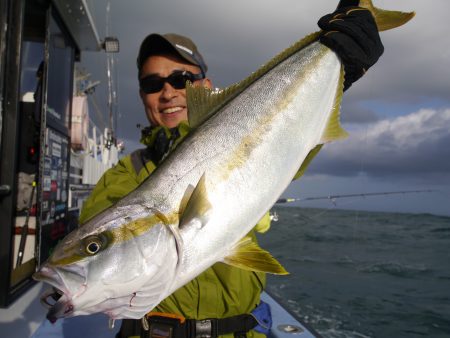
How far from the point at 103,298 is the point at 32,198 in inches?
144

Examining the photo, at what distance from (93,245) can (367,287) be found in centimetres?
995

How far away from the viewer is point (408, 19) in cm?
230

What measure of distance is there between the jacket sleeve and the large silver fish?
23.2 inches

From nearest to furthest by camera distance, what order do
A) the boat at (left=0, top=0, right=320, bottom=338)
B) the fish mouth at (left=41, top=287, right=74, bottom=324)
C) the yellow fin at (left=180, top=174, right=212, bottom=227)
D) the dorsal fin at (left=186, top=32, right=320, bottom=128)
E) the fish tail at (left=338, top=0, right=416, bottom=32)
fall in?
the fish mouth at (left=41, top=287, right=74, bottom=324) → the yellow fin at (left=180, top=174, right=212, bottom=227) → the dorsal fin at (left=186, top=32, right=320, bottom=128) → the fish tail at (left=338, top=0, right=416, bottom=32) → the boat at (left=0, top=0, right=320, bottom=338)

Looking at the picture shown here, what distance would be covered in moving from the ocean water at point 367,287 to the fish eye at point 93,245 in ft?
12.5

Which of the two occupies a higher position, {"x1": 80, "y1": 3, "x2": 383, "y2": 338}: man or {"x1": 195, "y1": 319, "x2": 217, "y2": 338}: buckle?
{"x1": 80, "y1": 3, "x2": 383, "y2": 338}: man

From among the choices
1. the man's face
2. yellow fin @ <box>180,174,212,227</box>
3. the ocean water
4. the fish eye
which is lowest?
the ocean water

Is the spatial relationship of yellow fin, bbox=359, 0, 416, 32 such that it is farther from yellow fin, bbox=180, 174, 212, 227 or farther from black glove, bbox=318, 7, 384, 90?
yellow fin, bbox=180, 174, 212, 227

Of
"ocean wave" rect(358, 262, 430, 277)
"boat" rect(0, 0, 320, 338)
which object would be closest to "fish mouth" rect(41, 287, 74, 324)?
"boat" rect(0, 0, 320, 338)

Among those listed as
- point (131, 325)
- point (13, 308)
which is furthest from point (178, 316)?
point (13, 308)

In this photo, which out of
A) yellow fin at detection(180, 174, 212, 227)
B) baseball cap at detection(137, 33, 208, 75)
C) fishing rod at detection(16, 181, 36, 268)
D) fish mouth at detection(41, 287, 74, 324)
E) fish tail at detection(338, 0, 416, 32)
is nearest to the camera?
fish mouth at detection(41, 287, 74, 324)

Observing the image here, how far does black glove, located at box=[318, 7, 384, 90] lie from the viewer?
2.19 m

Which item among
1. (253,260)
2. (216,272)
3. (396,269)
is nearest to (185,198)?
(253,260)

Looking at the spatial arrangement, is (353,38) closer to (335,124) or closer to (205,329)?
(335,124)
